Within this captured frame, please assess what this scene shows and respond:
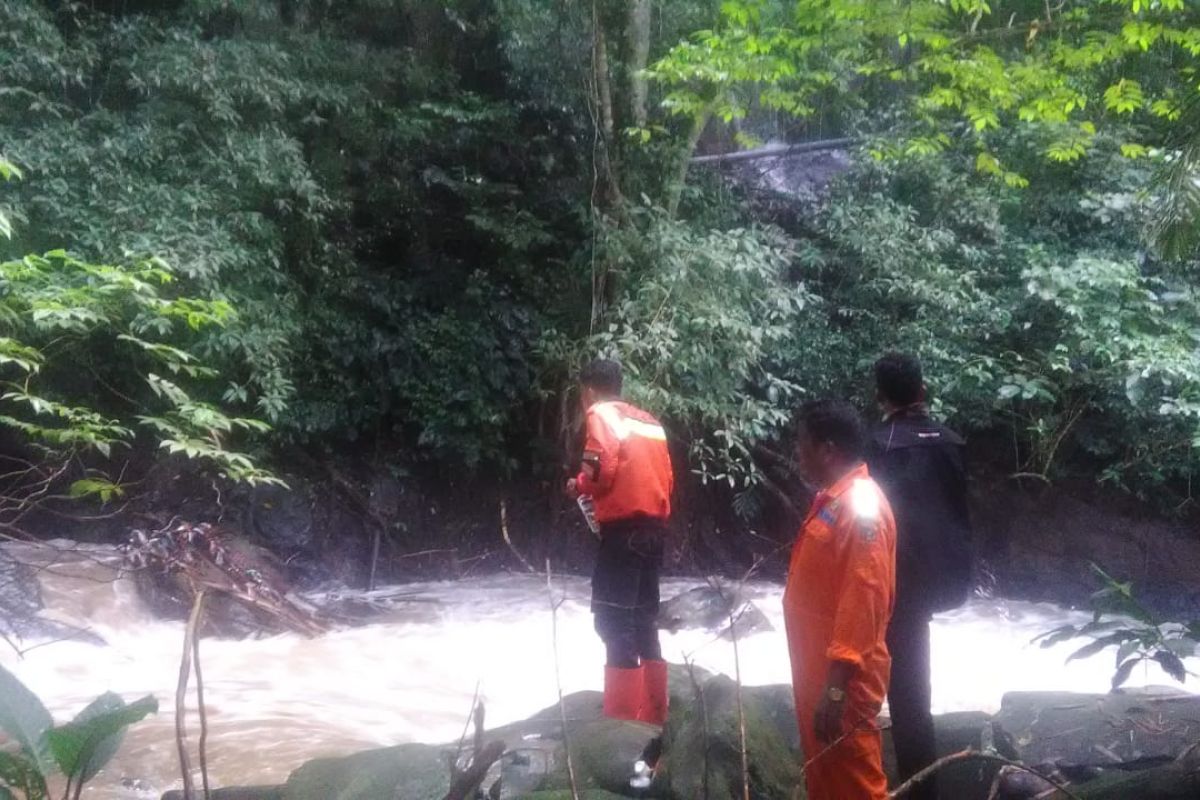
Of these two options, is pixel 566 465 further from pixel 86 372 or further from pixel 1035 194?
pixel 1035 194

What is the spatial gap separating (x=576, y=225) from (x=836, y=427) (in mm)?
7752

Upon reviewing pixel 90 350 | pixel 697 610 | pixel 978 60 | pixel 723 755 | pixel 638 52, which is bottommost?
pixel 697 610

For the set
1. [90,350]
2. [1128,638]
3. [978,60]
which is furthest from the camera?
[90,350]

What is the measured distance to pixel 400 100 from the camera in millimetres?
10547

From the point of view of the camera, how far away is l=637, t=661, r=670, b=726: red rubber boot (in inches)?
167

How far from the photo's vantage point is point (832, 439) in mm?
2742

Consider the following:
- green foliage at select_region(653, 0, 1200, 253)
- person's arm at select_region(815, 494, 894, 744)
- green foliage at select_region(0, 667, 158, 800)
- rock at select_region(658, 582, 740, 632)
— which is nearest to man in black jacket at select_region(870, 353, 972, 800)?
person's arm at select_region(815, 494, 894, 744)

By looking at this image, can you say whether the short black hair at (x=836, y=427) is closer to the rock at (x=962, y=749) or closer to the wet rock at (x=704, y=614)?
the rock at (x=962, y=749)

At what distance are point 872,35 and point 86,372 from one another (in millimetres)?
6628

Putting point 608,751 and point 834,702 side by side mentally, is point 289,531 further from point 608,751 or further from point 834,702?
point 834,702

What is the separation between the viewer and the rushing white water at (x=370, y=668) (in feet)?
15.2

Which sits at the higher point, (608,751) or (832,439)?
(832,439)

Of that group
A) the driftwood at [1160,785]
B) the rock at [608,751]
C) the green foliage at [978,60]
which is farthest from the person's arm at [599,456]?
the green foliage at [978,60]

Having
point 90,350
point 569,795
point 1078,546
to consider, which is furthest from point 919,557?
point 1078,546
